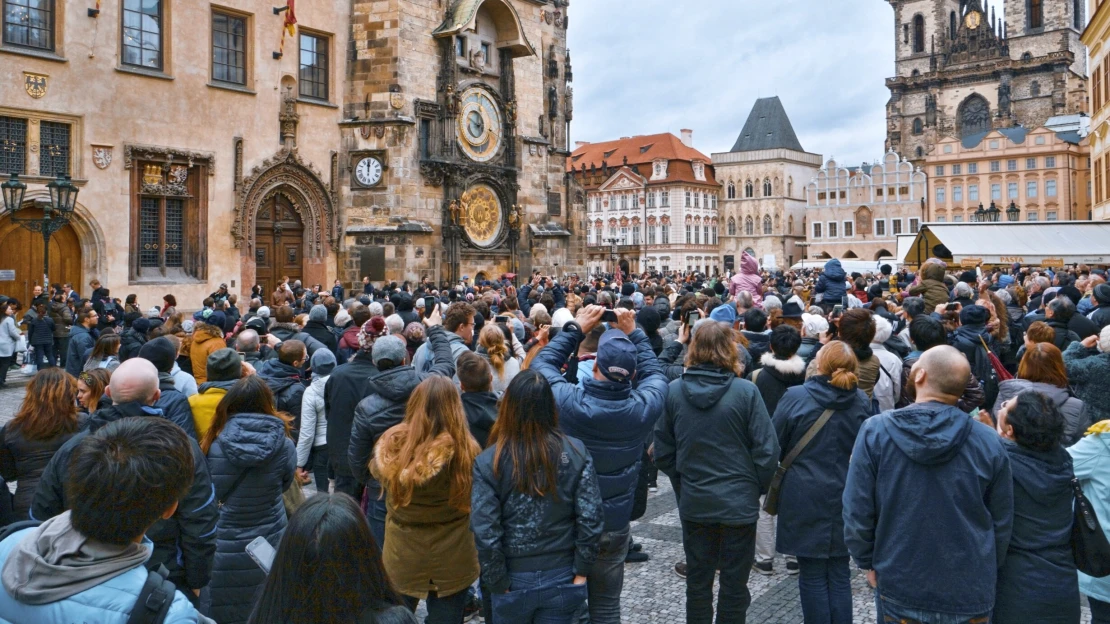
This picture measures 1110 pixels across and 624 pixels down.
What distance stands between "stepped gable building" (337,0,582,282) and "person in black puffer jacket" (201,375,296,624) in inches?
815

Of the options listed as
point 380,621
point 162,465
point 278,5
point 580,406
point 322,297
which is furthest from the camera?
point 278,5

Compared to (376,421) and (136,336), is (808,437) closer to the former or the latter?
(376,421)

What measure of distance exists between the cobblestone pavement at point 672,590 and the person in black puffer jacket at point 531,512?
195 cm

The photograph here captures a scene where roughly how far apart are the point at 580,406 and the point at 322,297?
1122 cm

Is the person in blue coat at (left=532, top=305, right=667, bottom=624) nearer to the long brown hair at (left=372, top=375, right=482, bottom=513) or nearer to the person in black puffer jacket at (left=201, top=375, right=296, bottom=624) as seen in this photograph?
the long brown hair at (left=372, top=375, right=482, bottom=513)

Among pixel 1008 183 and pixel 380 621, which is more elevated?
pixel 1008 183

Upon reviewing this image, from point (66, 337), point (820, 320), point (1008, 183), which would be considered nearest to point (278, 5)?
point (66, 337)

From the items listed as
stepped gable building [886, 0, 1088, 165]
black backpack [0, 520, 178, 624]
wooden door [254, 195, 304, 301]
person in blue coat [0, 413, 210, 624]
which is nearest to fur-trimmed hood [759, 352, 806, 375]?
person in blue coat [0, 413, 210, 624]

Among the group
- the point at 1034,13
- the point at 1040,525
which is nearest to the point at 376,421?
the point at 1040,525

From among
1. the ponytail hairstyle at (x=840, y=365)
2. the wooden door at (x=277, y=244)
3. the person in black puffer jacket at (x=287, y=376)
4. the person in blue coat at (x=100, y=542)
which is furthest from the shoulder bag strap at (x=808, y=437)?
the wooden door at (x=277, y=244)

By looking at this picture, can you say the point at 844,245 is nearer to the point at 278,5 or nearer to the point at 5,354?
the point at 278,5

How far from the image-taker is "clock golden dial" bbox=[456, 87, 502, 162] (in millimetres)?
27266

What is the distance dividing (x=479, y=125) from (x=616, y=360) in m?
24.4

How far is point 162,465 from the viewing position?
2832mm
